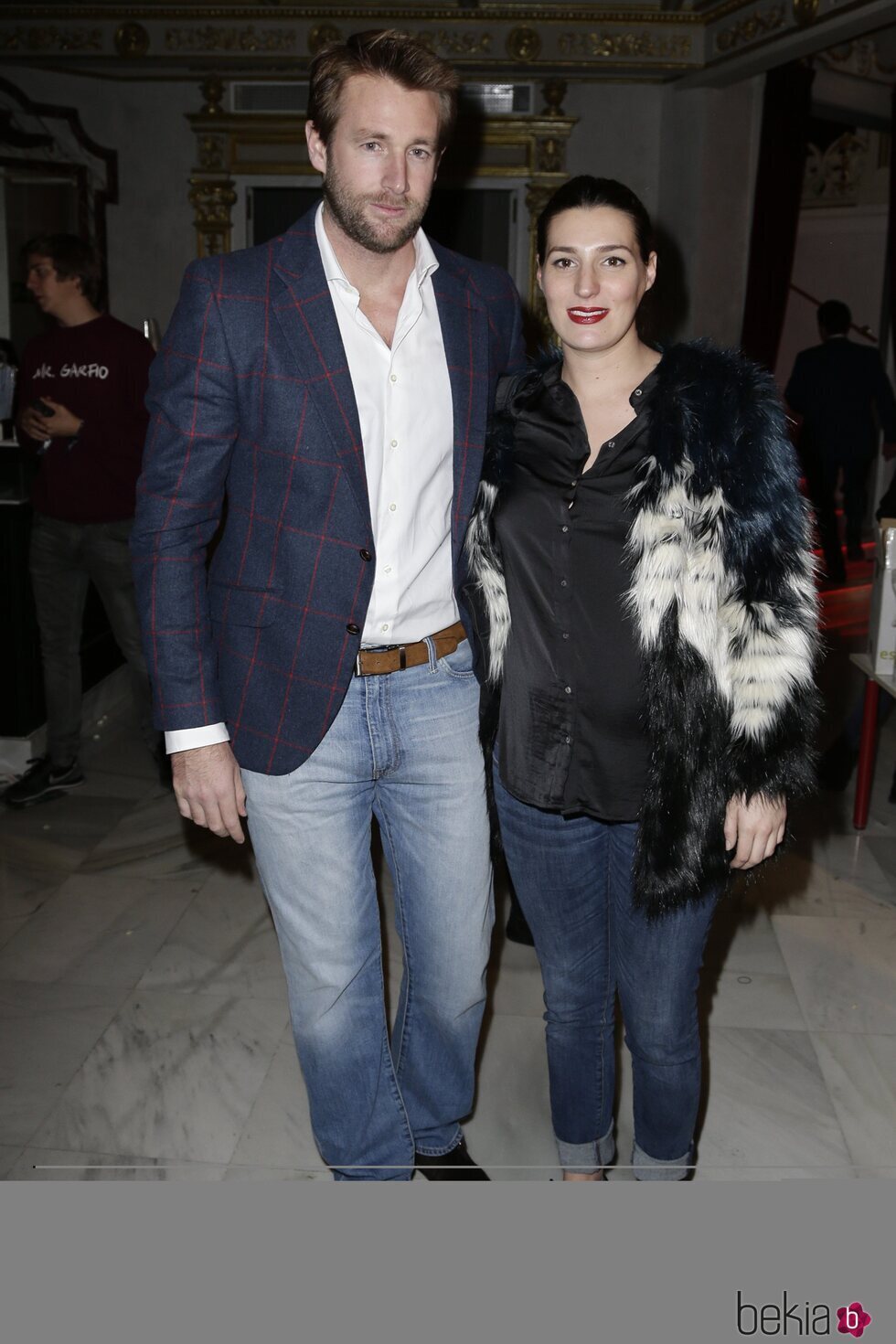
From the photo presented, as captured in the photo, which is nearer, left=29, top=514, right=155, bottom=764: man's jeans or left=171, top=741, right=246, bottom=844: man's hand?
left=171, top=741, right=246, bottom=844: man's hand

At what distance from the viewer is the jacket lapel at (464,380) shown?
167cm

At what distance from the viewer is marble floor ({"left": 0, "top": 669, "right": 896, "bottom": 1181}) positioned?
2.12 meters

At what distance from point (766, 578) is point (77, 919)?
2213mm

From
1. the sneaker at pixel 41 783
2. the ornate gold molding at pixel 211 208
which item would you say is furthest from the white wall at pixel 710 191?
the sneaker at pixel 41 783

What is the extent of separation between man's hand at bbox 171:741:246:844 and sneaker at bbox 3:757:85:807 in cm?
237

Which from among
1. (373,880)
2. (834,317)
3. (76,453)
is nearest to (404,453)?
(373,880)

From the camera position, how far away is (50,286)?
3.69m

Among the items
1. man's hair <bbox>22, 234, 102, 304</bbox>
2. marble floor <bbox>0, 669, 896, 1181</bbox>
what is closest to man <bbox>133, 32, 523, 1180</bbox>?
marble floor <bbox>0, 669, 896, 1181</bbox>

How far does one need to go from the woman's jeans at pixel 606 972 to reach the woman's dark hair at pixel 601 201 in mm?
775

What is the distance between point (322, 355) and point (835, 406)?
18.9ft

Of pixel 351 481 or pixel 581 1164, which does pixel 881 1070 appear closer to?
pixel 581 1164

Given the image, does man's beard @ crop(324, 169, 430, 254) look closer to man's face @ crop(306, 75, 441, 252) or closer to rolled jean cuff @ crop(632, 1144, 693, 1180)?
man's face @ crop(306, 75, 441, 252)

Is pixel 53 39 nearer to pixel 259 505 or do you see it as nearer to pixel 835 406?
pixel 835 406

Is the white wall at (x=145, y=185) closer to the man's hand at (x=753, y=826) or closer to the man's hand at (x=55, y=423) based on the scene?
the man's hand at (x=55, y=423)
